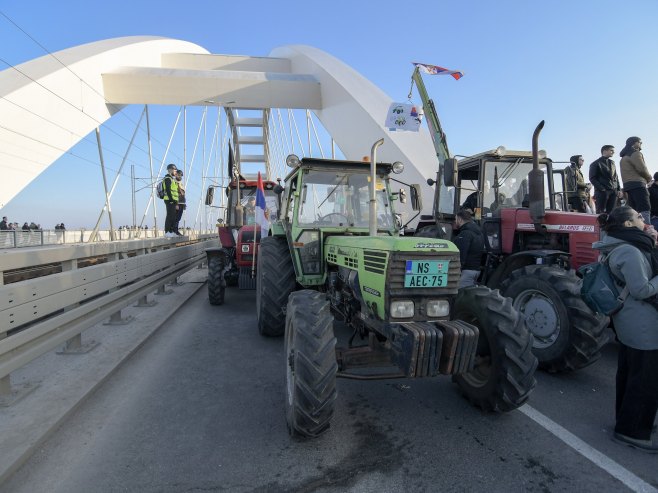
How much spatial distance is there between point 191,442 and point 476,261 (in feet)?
12.8

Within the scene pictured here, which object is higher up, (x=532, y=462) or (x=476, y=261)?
(x=476, y=261)

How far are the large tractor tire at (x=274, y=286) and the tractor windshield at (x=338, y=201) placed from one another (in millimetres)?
618

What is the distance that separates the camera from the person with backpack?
2768 millimetres

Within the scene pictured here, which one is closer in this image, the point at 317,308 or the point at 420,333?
the point at 420,333

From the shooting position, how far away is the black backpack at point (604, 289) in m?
2.89

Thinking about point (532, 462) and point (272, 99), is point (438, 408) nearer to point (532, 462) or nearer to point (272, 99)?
point (532, 462)

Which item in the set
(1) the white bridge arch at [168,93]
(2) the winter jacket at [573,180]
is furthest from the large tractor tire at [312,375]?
(1) the white bridge arch at [168,93]

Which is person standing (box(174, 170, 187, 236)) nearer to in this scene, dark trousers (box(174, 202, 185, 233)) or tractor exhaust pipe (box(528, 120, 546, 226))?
dark trousers (box(174, 202, 185, 233))

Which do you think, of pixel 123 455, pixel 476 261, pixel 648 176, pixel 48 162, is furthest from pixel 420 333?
pixel 48 162

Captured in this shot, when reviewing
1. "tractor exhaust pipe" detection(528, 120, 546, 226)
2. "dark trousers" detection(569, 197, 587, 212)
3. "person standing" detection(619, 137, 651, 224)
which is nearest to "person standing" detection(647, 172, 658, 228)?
"person standing" detection(619, 137, 651, 224)

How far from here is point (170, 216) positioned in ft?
35.8

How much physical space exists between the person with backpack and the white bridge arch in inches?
460

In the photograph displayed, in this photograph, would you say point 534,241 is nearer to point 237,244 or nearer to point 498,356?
point 498,356

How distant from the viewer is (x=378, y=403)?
11.4 feet
